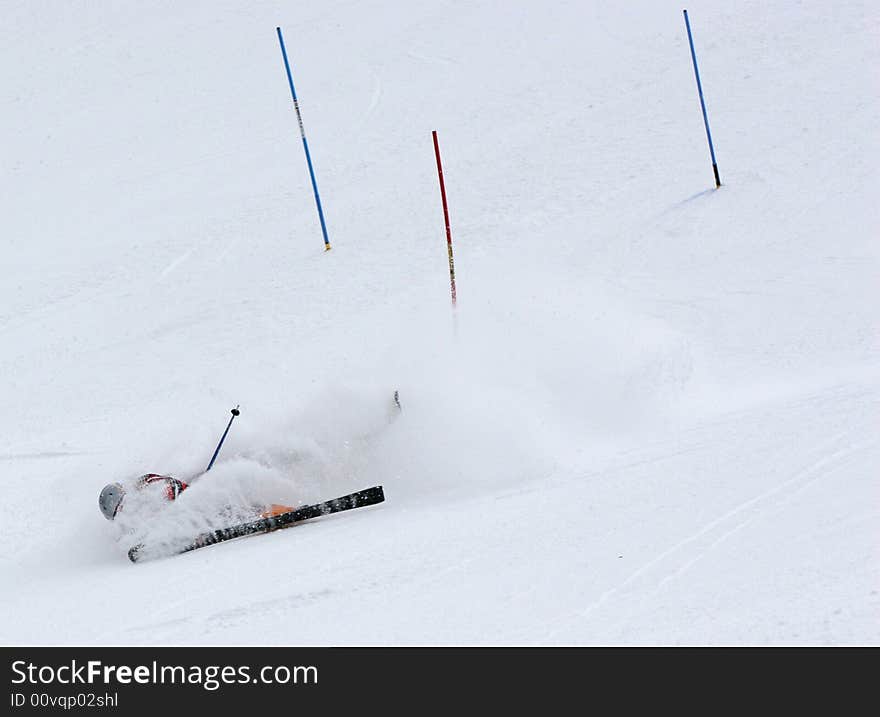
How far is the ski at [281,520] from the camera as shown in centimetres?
718

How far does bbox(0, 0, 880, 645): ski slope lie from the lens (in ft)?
18.4

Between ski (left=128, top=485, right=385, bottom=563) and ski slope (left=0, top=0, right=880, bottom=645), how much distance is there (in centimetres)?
13

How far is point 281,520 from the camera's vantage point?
7.23m

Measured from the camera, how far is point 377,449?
796 centimetres

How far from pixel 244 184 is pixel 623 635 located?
11978mm

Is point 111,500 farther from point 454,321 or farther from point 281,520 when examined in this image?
point 454,321
